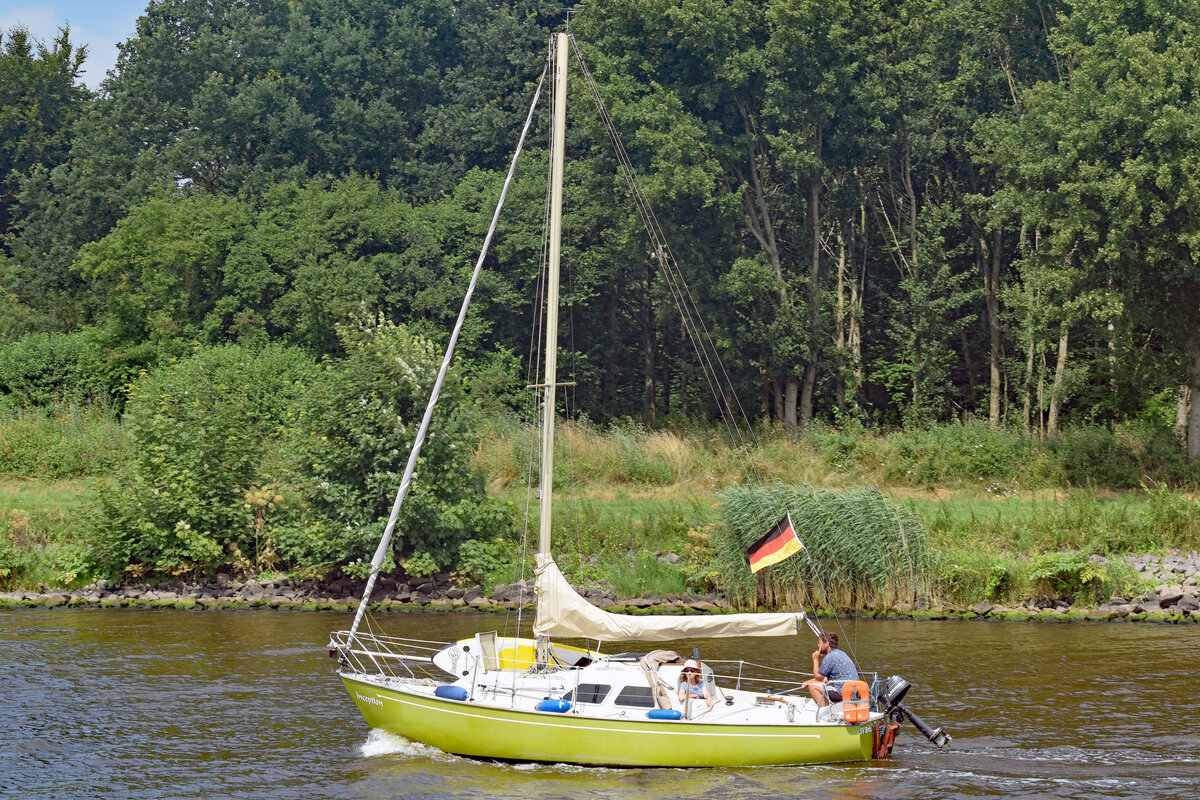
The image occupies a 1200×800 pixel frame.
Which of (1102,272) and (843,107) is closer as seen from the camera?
(1102,272)

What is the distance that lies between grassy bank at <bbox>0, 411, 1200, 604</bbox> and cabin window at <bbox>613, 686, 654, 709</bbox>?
47.2 ft

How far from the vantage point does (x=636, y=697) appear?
22.1 m

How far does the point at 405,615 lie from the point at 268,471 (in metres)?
8.42

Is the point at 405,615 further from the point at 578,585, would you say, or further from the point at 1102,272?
the point at 1102,272

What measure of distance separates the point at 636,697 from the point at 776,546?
13.1ft

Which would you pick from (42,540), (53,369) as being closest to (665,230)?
(42,540)

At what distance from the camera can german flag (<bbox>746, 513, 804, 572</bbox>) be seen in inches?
907

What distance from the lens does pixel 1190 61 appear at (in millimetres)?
42812

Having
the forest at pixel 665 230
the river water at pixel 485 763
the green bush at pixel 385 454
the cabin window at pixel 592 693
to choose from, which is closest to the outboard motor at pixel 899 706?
the river water at pixel 485 763

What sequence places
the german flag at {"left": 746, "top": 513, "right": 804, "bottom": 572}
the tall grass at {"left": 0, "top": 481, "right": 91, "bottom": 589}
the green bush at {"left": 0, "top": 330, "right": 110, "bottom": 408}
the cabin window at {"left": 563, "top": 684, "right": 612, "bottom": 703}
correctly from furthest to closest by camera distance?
the green bush at {"left": 0, "top": 330, "right": 110, "bottom": 408} → the tall grass at {"left": 0, "top": 481, "right": 91, "bottom": 589} → the german flag at {"left": 746, "top": 513, "right": 804, "bottom": 572} → the cabin window at {"left": 563, "top": 684, "right": 612, "bottom": 703}

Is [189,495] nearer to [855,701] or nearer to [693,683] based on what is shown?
[693,683]

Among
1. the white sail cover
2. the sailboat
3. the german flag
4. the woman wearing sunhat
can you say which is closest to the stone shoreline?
the white sail cover

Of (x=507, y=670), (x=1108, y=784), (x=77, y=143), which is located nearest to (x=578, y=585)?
(x=507, y=670)

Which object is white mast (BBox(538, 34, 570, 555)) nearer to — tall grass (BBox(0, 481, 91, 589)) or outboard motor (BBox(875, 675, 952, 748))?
→ outboard motor (BBox(875, 675, 952, 748))
